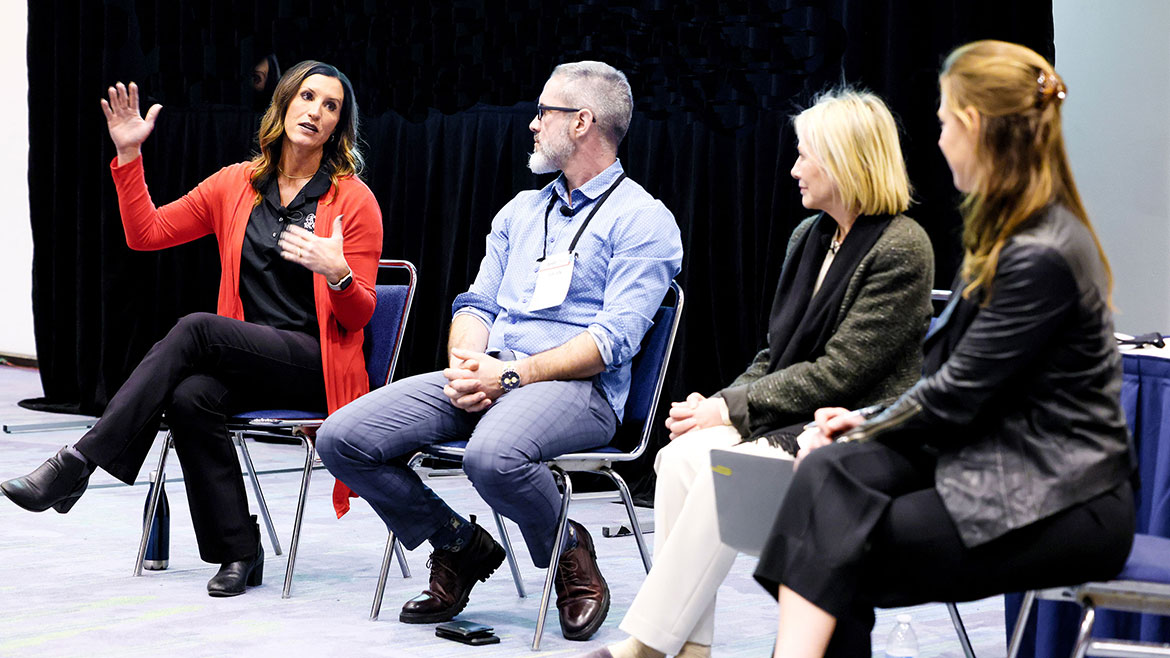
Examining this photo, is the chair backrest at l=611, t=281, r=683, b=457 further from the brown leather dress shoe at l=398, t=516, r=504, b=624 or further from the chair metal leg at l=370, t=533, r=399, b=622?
the chair metal leg at l=370, t=533, r=399, b=622

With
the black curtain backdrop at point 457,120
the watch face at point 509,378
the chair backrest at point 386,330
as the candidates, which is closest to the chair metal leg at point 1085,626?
the watch face at point 509,378

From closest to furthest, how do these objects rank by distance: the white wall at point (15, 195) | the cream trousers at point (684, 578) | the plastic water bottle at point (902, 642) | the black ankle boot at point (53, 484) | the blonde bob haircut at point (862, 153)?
the cream trousers at point (684, 578) < the blonde bob haircut at point (862, 153) < the plastic water bottle at point (902, 642) < the black ankle boot at point (53, 484) < the white wall at point (15, 195)

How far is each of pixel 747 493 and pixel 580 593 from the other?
0.89m

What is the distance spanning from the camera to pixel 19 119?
8.30 meters

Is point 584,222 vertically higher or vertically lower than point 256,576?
higher

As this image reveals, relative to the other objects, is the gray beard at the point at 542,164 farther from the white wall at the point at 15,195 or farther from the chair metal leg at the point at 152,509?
the white wall at the point at 15,195

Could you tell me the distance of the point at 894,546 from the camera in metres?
1.75

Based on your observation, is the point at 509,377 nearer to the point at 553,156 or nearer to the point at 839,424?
the point at 553,156

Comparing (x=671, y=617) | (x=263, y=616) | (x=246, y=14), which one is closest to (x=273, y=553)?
(x=263, y=616)

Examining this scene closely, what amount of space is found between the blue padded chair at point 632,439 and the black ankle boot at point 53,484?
0.73 meters

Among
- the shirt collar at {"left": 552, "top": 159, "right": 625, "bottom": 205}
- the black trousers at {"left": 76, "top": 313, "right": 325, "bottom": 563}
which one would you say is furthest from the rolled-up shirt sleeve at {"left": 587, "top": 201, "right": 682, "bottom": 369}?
the black trousers at {"left": 76, "top": 313, "right": 325, "bottom": 563}

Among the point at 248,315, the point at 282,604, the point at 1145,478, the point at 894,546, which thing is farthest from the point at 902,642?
the point at 248,315

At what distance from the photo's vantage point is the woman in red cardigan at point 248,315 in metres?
3.11

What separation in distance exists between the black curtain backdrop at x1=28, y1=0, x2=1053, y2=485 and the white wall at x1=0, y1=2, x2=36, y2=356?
1300 millimetres
